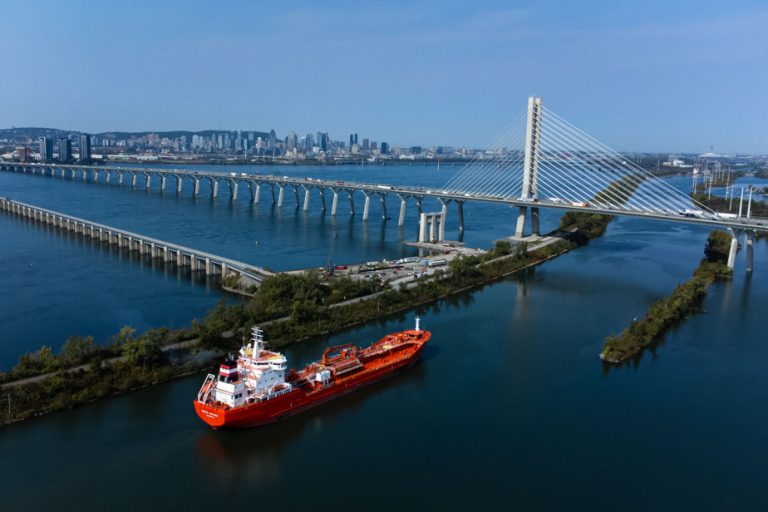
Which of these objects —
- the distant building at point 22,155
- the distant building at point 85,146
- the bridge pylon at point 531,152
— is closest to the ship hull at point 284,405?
the bridge pylon at point 531,152

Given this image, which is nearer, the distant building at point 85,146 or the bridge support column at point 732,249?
the bridge support column at point 732,249

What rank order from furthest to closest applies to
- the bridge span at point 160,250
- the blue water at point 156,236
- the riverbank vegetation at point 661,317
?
the bridge span at point 160,250, the blue water at point 156,236, the riverbank vegetation at point 661,317

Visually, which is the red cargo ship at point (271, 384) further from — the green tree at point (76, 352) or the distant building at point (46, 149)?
the distant building at point (46, 149)

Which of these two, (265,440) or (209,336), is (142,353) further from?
(265,440)

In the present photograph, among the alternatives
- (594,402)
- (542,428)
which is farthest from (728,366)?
(542,428)

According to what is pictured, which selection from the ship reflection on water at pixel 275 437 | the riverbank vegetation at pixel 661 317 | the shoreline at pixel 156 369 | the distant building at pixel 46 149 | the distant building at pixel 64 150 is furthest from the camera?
the distant building at pixel 46 149

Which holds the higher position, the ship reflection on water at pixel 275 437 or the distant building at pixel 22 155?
the distant building at pixel 22 155
